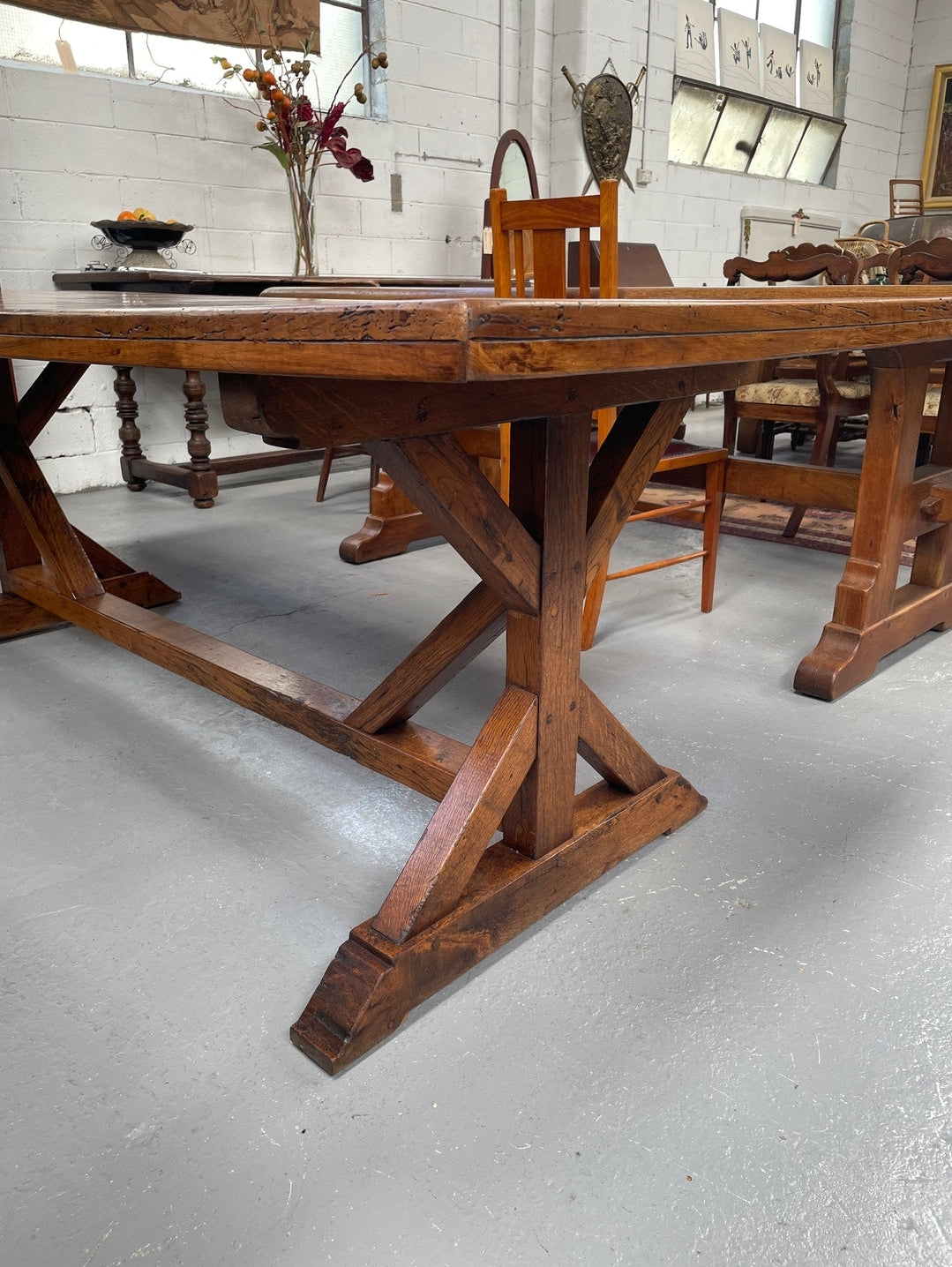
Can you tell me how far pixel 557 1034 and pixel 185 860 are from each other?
0.61 metres

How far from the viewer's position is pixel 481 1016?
104 centimetres

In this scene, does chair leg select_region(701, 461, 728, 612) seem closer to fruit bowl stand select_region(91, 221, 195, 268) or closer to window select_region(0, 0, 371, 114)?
fruit bowl stand select_region(91, 221, 195, 268)

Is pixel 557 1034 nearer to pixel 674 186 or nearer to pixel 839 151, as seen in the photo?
pixel 674 186

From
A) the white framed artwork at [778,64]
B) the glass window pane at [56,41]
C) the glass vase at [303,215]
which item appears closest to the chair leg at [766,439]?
the glass vase at [303,215]

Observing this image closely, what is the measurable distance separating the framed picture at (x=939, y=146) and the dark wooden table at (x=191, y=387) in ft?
21.4

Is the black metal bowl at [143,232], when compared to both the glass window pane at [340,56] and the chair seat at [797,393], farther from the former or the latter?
the chair seat at [797,393]

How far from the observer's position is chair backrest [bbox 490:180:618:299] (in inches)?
64.4

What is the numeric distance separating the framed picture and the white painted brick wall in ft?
6.80

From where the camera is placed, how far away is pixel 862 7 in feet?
23.6

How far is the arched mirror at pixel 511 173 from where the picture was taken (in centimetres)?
439

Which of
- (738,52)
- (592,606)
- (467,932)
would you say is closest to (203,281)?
(592,606)

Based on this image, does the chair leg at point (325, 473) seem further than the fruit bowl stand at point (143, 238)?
Yes

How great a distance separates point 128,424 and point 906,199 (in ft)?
24.1

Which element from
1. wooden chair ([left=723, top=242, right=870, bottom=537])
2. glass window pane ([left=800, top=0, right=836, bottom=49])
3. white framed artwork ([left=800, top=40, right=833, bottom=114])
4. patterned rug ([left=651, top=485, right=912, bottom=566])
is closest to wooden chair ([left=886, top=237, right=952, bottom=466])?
wooden chair ([left=723, top=242, right=870, bottom=537])
